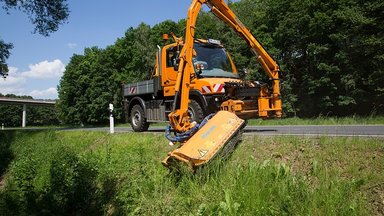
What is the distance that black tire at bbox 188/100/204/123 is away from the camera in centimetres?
1025

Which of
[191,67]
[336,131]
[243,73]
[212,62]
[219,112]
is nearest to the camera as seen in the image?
[219,112]

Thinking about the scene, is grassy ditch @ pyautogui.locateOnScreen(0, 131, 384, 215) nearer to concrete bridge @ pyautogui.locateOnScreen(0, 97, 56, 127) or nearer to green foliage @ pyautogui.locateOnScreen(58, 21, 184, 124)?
green foliage @ pyautogui.locateOnScreen(58, 21, 184, 124)

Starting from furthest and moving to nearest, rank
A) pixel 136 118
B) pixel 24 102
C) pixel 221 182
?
pixel 24 102
pixel 136 118
pixel 221 182

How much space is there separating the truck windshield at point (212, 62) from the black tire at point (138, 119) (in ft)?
12.5

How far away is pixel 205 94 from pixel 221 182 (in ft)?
14.7

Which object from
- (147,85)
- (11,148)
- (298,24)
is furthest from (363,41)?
(11,148)

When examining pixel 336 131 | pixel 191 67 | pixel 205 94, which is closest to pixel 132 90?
pixel 191 67

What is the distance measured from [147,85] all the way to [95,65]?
4545 centimetres

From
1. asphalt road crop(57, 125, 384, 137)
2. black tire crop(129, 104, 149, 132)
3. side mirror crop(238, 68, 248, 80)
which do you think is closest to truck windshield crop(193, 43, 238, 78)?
side mirror crop(238, 68, 248, 80)

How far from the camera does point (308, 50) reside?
120 feet

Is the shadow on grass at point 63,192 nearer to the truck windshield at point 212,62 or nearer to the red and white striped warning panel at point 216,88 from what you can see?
the red and white striped warning panel at point 216,88

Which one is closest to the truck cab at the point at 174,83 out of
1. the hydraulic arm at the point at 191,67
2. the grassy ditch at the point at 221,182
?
the hydraulic arm at the point at 191,67

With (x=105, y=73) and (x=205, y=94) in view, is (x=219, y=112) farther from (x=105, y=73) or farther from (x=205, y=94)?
(x=105, y=73)

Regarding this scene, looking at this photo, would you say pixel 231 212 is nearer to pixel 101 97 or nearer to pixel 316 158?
pixel 316 158
